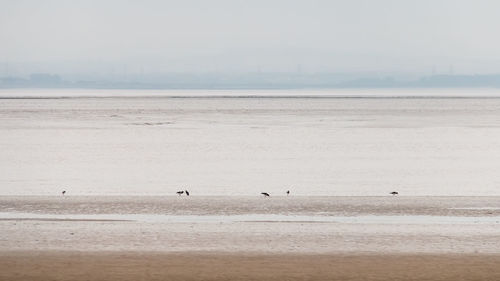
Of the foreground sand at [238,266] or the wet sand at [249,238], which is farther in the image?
the wet sand at [249,238]

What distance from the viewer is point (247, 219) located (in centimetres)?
2053

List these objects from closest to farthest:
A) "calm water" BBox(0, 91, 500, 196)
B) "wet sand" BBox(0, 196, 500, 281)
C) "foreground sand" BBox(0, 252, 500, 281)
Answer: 1. "foreground sand" BBox(0, 252, 500, 281)
2. "wet sand" BBox(0, 196, 500, 281)
3. "calm water" BBox(0, 91, 500, 196)

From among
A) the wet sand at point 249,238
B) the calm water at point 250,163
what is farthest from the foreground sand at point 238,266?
the calm water at point 250,163

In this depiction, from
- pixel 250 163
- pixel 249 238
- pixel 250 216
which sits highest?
pixel 250 163

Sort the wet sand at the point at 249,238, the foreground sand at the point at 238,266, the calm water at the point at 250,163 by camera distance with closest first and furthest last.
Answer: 1. the foreground sand at the point at 238,266
2. the wet sand at the point at 249,238
3. the calm water at the point at 250,163

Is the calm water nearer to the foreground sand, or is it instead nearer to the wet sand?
the wet sand

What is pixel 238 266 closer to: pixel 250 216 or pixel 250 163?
pixel 250 216

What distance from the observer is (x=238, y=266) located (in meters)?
13.8

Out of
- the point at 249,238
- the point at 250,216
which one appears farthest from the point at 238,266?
the point at 250,216

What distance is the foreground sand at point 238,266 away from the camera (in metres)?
12.9

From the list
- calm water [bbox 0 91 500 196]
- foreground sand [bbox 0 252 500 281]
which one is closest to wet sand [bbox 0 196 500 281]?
foreground sand [bbox 0 252 500 281]

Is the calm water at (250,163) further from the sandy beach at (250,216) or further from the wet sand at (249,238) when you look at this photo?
the wet sand at (249,238)

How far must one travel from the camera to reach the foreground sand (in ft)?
42.3

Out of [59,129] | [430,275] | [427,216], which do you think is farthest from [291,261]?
[59,129]
